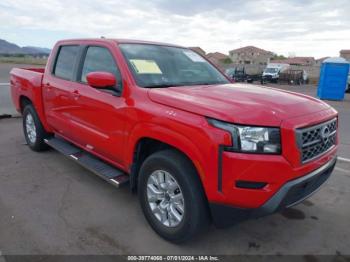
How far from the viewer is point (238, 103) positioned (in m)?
2.55

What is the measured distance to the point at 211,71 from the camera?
4.12 meters

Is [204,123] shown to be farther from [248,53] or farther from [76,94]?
[248,53]

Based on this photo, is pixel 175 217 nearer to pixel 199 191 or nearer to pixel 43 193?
pixel 199 191

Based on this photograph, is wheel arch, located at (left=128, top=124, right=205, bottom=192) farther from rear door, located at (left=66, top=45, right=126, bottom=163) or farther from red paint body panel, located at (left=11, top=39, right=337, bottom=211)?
rear door, located at (left=66, top=45, right=126, bottom=163)

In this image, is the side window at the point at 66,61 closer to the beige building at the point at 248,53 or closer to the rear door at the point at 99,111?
the rear door at the point at 99,111

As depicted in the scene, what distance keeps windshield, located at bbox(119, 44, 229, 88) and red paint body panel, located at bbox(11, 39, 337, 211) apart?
132 mm

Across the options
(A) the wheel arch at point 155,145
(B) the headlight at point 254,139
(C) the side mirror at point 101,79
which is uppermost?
(C) the side mirror at point 101,79

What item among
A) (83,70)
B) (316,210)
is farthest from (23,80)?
(316,210)

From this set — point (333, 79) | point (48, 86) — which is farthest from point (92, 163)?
point (333, 79)

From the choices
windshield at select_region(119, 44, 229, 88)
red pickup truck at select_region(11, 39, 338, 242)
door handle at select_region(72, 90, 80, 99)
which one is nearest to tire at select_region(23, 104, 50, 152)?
red pickup truck at select_region(11, 39, 338, 242)

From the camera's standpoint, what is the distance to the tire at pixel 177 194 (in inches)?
102

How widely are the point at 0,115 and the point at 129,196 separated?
6016 millimetres

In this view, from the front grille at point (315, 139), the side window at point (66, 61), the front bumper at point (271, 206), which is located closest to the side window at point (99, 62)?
the side window at point (66, 61)

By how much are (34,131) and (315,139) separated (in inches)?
177
